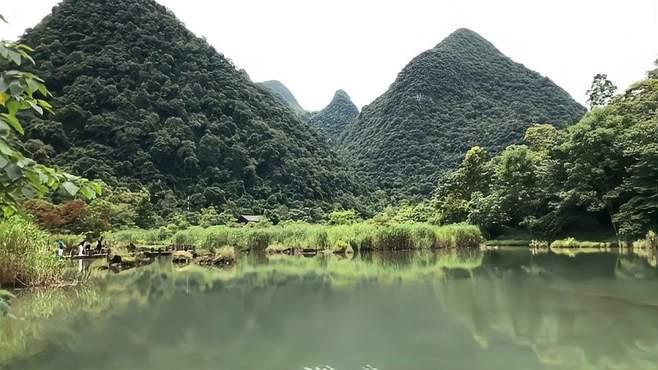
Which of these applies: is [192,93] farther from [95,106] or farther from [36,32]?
[36,32]

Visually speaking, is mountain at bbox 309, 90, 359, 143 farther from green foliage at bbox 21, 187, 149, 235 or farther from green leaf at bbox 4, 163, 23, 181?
green leaf at bbox 4, 163, 23, 181

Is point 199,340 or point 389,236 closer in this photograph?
point 199,340

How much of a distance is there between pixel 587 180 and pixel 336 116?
84585 millimetres

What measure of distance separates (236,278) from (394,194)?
48526mm

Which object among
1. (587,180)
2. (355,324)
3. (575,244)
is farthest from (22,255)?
(587,180)

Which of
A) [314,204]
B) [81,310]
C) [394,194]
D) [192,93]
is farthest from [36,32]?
[81,310]

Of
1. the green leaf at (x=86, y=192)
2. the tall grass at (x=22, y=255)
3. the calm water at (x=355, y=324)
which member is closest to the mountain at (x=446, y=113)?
the calm water at (x=355, y=324)

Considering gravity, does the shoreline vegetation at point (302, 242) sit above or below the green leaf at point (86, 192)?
below

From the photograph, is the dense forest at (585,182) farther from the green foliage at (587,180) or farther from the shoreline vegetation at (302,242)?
the shoreline vegetation at (302,242)

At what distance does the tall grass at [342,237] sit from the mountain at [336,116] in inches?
2809

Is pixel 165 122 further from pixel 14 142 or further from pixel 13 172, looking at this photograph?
pixel 13 172

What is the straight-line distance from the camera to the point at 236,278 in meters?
15.4

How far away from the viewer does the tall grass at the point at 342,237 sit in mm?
27484

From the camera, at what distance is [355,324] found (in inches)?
300
